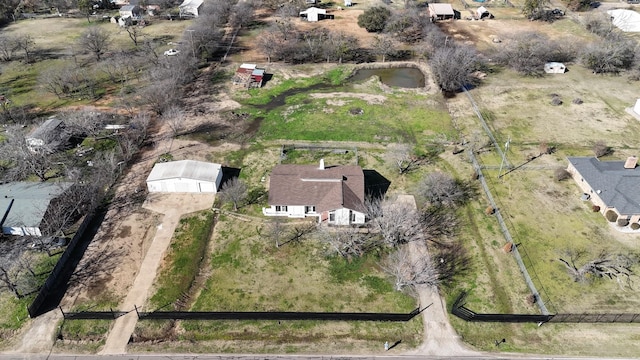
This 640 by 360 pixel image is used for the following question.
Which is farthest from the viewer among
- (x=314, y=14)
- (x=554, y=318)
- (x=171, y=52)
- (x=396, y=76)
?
(x=314, y=14)

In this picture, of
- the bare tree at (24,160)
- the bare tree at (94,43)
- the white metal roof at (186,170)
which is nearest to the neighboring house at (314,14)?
the bare tree at (94,43)

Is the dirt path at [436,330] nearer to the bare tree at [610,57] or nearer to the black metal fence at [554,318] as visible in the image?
the black metal fence at [554,318]

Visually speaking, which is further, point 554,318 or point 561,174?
point 561,174

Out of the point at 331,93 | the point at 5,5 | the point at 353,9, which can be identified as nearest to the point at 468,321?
the point at 331,93

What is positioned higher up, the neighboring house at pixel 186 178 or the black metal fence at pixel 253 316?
the neighboring house at pixel 186 178

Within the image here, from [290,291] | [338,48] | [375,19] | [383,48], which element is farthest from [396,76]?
[290,291]

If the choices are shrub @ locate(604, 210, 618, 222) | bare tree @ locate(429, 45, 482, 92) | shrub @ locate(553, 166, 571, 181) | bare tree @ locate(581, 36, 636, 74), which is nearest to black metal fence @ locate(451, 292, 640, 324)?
shrub @ locate(604, 210, 618, 222)

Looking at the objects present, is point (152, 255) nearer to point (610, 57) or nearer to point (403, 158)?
point (403, 158)
